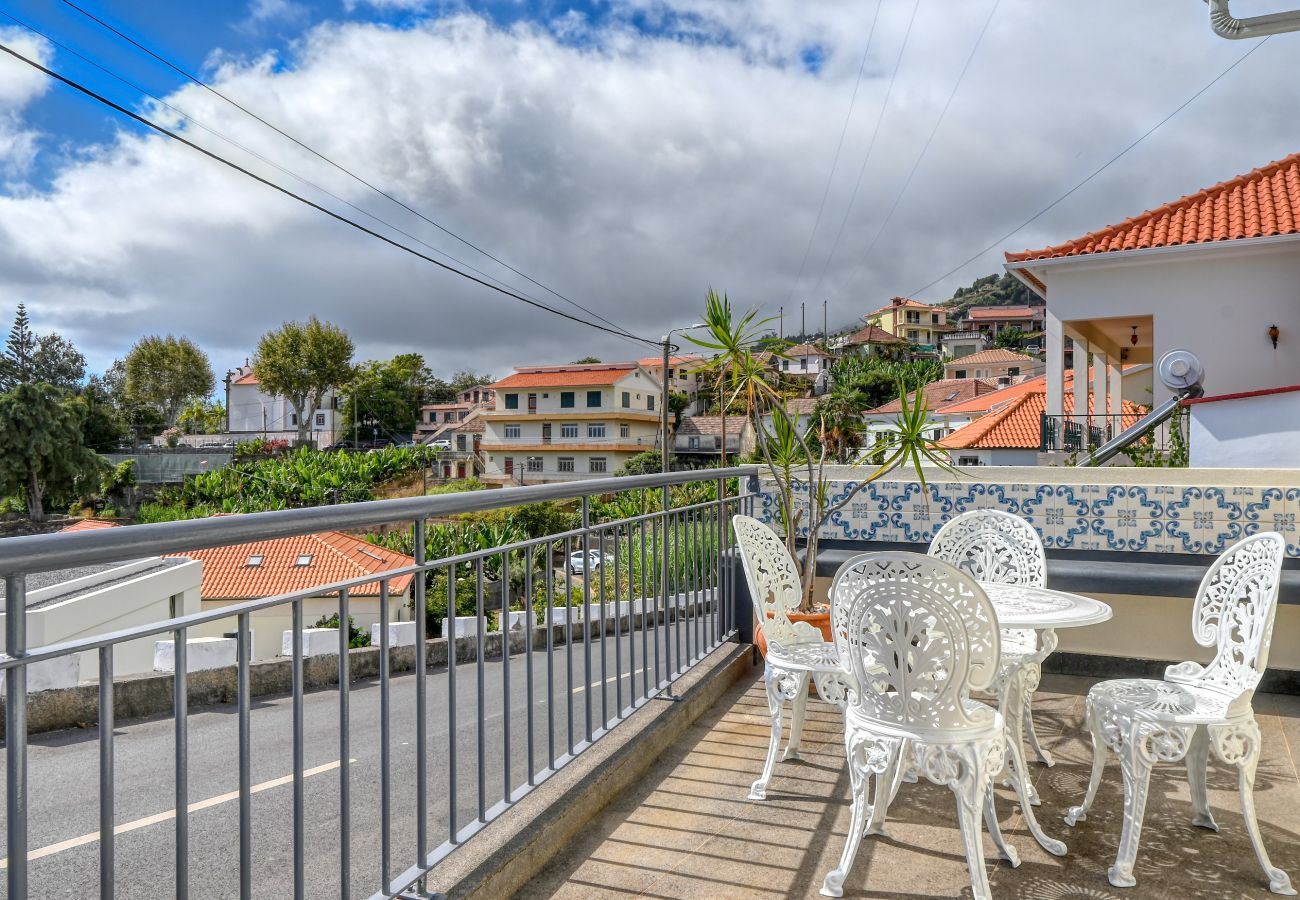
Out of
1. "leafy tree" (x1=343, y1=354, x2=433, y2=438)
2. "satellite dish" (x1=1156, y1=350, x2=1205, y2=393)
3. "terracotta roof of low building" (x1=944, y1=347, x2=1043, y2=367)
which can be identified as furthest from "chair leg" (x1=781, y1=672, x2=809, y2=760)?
"leafy tree" (x1=343, y1=354, x2=433, y2=438)

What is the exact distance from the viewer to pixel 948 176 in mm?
56281

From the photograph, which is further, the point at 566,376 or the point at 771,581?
the point at 566,376

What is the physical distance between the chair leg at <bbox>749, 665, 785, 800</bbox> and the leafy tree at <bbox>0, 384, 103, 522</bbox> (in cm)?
5400

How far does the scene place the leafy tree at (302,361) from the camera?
6750 centimetres

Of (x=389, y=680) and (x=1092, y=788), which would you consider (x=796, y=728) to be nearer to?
(x=1092, y=788)

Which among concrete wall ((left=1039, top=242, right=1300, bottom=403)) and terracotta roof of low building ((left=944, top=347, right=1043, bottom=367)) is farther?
terracotta roof of low building ((left=944, top=347, right=1043, bottom=367))

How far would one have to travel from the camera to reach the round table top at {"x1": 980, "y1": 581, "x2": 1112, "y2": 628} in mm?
2744

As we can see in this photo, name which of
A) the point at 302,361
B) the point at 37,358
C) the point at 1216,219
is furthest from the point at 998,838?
the point at 37,358

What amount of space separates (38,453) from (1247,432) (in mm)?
55321

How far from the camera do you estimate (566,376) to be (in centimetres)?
5634

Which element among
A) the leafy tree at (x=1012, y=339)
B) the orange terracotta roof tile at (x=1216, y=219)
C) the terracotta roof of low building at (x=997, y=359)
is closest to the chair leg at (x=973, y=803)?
the orange terracotta roof tile at (x=1216, y=219)

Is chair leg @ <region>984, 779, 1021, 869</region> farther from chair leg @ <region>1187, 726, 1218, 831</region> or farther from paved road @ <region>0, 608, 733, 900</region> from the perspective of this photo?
paved road @ <region>0, 608, 733, 900</region>

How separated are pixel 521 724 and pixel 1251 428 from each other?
605 centimetres

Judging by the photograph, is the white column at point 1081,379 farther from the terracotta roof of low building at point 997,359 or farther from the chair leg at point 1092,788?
the terracotta roof of low building at point 997,359
